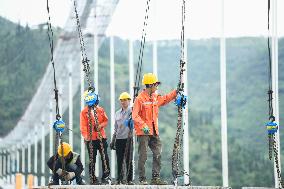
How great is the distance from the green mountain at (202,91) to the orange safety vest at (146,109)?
69.0 meters

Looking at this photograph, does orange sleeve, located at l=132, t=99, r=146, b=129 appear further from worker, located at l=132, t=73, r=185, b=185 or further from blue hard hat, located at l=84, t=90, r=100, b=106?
blue hard hat, located at l=84, t=90, r=100, b=106

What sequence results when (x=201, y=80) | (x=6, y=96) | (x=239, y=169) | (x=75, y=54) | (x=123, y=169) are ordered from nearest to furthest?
(x=123, y=169), (x=75, y=54), (x=239, y=169), (x=6, y=96), (x=201, y=80)

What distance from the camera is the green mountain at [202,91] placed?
9688cm

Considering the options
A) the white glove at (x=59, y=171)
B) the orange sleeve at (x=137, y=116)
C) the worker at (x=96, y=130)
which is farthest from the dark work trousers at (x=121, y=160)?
the orange sleeve at (x=137, y=116)

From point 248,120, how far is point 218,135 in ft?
16.1

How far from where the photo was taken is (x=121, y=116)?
44.3 ft

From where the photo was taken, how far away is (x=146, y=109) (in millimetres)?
12289

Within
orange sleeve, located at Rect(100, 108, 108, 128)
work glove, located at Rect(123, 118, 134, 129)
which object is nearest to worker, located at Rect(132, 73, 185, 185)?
work glove, located at Rect(123, 118, 134, 129)

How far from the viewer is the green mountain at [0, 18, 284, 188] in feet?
318

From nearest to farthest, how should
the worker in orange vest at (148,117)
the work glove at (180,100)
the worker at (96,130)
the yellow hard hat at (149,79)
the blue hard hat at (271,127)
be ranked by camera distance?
the work glove at (180,100), the yellow hard hat at (149,79), the worker in orange vest at (148,117), the worker at (96,130), the blue hard hat at (271,127)

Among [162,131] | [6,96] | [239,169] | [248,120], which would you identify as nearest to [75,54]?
[239,169]

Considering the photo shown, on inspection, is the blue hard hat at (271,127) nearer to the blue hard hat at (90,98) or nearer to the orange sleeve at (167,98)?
the orange sleeve at (167,98)

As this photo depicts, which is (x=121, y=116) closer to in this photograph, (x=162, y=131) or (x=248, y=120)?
(x=162, y=131)

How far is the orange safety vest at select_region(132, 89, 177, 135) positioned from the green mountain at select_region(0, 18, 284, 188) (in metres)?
69.0
